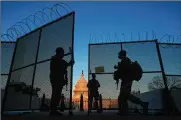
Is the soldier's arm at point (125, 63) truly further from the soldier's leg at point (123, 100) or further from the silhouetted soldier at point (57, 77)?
the silhouetted soldier at point (57, 77)

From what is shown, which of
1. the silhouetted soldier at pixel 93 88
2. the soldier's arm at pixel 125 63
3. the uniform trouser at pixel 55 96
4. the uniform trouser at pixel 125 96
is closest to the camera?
the uniform trouser at pixel 55 96

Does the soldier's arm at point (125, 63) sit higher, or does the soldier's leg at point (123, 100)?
the soldier's arm at point (125, 63)

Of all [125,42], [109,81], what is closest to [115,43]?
[125,42]

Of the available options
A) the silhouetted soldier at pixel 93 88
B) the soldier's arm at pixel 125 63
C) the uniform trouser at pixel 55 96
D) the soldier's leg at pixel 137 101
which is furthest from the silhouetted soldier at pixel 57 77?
the silhouetted soldier at pixel 93 88

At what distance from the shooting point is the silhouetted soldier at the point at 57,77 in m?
5.22

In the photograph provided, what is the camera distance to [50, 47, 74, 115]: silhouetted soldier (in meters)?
5.22

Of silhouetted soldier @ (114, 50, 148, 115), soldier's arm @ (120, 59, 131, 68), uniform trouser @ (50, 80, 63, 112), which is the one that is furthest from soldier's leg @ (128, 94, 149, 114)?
uniform trouser @ (50, 80, 63, 112)

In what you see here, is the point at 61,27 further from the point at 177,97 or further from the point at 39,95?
the point at 177,97

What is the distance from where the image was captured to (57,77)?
17.4 feet

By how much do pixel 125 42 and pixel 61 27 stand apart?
225 centimetres

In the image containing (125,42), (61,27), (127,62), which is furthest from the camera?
(125,42)

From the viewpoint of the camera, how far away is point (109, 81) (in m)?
7.34

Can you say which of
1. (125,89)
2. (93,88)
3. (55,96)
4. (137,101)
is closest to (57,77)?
(55,96)

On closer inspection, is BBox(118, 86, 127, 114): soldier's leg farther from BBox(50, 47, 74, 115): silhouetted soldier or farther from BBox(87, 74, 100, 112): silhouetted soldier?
BBox(87, 74, 100, 112): silhouetted soldier
